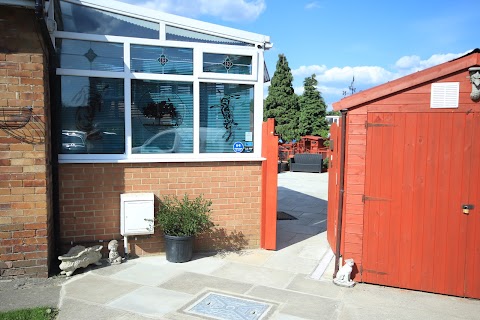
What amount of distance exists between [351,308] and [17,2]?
496 centimetres

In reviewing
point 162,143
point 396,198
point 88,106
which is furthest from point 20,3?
point 396,198

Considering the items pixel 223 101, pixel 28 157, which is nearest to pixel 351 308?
pixel 223 101

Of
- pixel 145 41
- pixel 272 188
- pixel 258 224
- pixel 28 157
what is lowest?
pixel 258 224

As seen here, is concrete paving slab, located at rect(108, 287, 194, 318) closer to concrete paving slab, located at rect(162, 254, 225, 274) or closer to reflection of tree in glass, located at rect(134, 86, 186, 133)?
concrete paving slab, located at rect(162, 254, 225, 274)

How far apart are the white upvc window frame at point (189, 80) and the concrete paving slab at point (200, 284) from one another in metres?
1.76

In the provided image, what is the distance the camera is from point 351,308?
4285mm

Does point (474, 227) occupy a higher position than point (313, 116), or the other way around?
point (313, 116)

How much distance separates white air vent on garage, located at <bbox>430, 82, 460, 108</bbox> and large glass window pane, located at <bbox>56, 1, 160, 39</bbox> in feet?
12.9

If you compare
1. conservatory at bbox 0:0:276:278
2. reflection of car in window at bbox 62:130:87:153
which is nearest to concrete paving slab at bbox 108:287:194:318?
conservatory at bbox 0:0:276:278

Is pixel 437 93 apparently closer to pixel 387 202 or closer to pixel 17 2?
pixel 387 202

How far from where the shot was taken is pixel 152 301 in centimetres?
432

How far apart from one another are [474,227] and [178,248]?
3811 millimetres

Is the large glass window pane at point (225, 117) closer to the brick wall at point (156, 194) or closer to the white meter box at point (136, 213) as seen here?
the brick wall at point (156, 194)

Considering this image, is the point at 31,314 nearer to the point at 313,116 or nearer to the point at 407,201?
the point at 407,201
